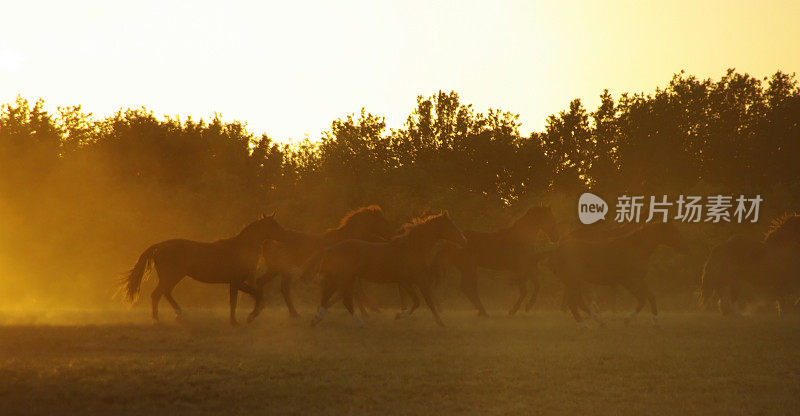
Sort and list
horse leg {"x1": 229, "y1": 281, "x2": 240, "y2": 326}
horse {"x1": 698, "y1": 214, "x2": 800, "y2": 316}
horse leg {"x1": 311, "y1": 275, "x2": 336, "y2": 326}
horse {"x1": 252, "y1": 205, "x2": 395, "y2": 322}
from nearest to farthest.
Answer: horse leg {"x1": 311, "y1": 275, "x2": 336, "y2": 326} < horse leg {"x1": 229, "y1": 281, "x2": 240, "y2": 326} < horse {"x1": 252, "y1": 205, "x2": 395, "y2": 322} < horse {"x1": 698, "y1": 214, "x2": 800, "y2": 316}

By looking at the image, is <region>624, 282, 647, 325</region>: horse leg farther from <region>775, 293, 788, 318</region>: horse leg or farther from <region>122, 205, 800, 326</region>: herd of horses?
<region>775, 293, 788, 318</region>: horse leg

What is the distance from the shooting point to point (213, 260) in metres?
20.5

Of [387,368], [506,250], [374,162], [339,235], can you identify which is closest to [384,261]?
[339,235]

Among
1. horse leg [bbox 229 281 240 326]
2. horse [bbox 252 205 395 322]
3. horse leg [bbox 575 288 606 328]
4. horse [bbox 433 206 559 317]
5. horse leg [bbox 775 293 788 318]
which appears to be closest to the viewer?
horse leg [bbox 229 281 240 326]

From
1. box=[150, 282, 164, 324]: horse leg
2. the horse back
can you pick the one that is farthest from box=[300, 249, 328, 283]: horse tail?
the horse back

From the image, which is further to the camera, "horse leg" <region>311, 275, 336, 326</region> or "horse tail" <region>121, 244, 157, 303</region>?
"horse tail" <region>121, 244, 157, 303</region>

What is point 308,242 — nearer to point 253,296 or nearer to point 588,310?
point 253,296

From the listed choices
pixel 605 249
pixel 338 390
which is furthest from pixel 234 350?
pixel 605 249

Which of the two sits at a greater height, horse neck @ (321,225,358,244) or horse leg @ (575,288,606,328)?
horse neck @ (321,225,358,244)

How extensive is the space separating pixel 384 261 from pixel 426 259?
1.09m

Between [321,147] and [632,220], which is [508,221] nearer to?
[632,220]

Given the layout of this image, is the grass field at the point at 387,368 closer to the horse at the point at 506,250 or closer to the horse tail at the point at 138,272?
the horse tail at the point at 138,272

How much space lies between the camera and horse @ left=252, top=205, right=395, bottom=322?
22.5 metres

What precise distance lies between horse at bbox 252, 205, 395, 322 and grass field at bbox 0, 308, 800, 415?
183 cm
